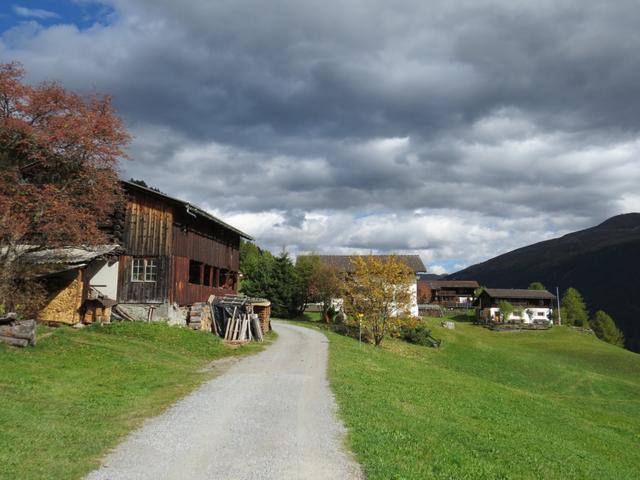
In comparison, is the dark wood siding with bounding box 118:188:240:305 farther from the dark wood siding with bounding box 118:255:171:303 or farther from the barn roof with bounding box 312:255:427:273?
the barn roof with bounding box 312:255:427:273

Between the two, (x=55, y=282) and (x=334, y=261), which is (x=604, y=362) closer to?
(x=334, y=261)

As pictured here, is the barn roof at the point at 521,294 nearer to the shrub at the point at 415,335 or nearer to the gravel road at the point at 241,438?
the shrub at the point at 415,335

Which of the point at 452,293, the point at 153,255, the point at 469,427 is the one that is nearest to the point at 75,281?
the point at 153,255

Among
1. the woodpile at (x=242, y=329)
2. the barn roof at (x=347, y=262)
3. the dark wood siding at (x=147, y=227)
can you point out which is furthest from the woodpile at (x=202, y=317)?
the barn roof at (x=347, y=262)

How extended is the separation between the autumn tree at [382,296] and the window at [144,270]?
54.4 feet

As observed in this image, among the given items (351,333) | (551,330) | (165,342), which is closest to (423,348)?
(351,333)

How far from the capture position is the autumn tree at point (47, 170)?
21.1 meters

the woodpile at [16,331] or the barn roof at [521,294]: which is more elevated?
the barn roof at [521,294]

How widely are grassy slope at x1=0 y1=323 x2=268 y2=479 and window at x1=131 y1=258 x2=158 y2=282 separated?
451 centimetres

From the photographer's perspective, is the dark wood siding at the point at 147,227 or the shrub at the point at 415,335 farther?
the shrub at the point at 415,335

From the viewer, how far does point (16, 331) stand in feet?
62.3

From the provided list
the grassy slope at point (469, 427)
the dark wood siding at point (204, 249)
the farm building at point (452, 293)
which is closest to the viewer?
the grassy slope at point (469, 427)

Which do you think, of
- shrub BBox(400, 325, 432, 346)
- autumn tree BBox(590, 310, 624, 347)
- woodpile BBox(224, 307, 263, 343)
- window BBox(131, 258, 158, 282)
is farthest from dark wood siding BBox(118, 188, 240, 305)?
autumn tree BBox(590, 310, 624, 347)

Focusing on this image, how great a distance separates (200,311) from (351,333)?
772 inches
